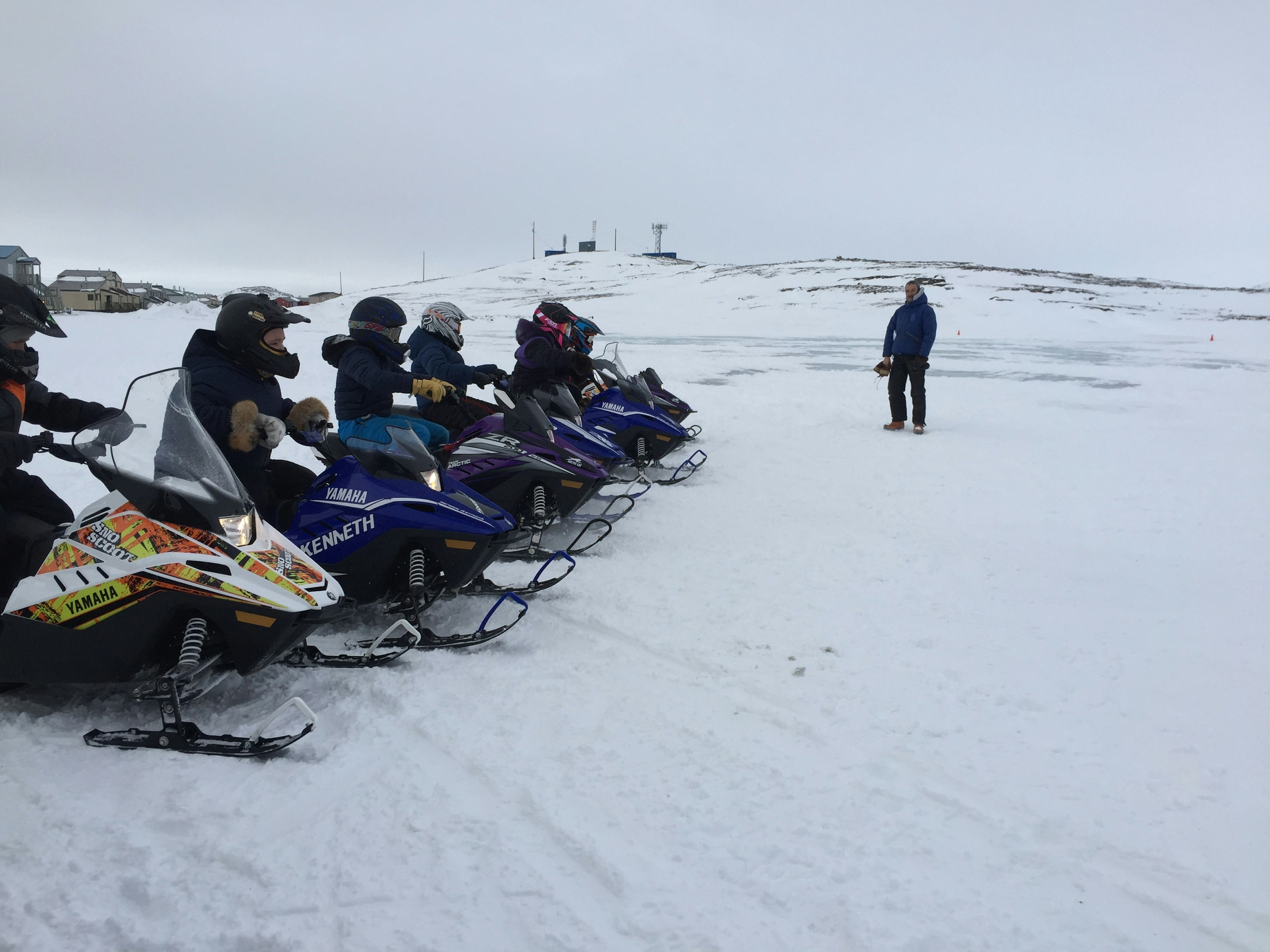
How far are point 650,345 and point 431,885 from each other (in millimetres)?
19324

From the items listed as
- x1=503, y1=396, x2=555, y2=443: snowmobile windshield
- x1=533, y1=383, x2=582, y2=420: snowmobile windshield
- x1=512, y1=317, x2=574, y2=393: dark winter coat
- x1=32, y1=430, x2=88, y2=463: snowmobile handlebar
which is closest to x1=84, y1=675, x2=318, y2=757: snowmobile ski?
x1=32, y1=430, x2=88, y2=463: snowmobile handlebar

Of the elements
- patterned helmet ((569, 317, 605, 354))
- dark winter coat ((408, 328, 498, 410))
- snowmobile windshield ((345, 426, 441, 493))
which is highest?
patterned helmet ((569, 317, 605, 354))

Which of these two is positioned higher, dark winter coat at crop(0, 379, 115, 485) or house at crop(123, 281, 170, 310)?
house at crop(123, 281, 170, 310)

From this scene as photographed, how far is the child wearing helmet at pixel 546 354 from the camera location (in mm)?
5992

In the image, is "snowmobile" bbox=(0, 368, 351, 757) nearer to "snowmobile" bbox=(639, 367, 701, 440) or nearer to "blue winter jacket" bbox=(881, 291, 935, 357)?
"snowmobile" bbox=(639, 367, 701, 440)

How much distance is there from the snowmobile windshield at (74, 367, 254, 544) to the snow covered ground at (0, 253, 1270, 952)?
74cm

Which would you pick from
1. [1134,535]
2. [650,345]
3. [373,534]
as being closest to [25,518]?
[373,534]

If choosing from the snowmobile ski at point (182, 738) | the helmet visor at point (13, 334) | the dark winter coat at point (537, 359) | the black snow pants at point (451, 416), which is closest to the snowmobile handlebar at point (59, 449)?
the helmet visor at point (13, 334)

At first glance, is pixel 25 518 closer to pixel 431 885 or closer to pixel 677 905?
pixel 431 885

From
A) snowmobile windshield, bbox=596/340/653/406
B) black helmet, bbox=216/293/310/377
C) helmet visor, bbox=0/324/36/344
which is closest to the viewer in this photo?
helmet visor, bbox=0/324/36/344

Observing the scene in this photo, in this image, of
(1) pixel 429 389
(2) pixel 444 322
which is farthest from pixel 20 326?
(2) pixel 444 322

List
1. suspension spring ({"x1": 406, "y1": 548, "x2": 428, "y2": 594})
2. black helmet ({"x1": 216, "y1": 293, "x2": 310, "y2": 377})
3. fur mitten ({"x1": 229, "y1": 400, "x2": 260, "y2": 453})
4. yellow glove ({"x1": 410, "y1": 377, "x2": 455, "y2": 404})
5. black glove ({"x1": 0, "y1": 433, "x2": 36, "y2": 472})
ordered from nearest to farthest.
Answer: black glove ({"x1": 0, "y1": 433, "x2": 36, "y2": 472}) → fur mitten ({"x1": 229, "y1": 400, "x2": 260, "y2": 453}) → black helmet ({"x1": 216, "y1": 293, "x2": 310, "y2": 377}) → suspension spring ({"x1": 406, "y1": 548, "x2": 428, "y2": 594}) → yellow glove ({"x1": 410, "y1": 377, "x2": 455, "y2": 404})

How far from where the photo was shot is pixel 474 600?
3934 millimetres

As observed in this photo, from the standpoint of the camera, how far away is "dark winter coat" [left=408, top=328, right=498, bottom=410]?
5492 mm
